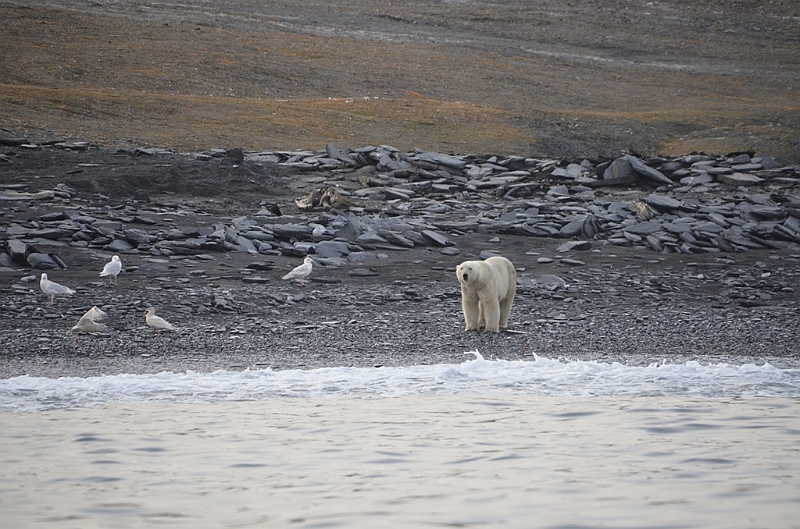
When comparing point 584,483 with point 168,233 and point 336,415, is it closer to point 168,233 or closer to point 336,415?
point 336,415

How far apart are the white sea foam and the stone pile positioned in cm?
630

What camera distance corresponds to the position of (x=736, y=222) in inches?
773

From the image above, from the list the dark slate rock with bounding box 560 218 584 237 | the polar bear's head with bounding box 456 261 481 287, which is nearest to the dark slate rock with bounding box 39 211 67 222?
the polar bear's head with bounding box 456 261 481 287

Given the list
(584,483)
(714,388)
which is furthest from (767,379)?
(584,483)

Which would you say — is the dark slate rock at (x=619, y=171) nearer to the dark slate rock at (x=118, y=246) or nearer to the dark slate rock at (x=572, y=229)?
the dark slate rock at (x=572, y=229)

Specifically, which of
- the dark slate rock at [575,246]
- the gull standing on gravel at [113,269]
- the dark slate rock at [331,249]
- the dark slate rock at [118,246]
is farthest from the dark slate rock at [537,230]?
the gull standing on gravel at [113,269]

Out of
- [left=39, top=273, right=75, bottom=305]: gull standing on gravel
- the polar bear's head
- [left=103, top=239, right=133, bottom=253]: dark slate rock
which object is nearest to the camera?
the polar bear's head

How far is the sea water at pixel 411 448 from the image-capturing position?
5641mm

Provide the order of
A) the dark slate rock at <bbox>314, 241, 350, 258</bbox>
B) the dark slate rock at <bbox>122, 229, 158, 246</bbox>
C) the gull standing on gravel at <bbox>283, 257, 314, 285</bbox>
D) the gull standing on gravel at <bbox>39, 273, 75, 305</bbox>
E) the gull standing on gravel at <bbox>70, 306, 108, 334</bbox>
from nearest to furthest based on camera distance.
→ 1. the gull standing on gravel at <bbox>70, 306, 108, 334</bbox>
2. the gull standing on gravel at <bbox>39, 273, 75, 305</bbox>
3. the gull standing on gravel at <bbox>283, 257, 314, 285</bbox>
4. the dark slate rock at <bbox>122, 229, 158, 246</bbox>
5. the dark slate rock at <bbox>314, 241, 350, 258</bbox>

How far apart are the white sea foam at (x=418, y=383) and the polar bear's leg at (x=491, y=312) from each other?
1690mm

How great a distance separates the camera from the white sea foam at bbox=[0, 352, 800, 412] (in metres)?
8.89

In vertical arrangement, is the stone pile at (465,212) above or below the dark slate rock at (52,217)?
below

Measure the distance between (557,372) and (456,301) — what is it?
4.48m

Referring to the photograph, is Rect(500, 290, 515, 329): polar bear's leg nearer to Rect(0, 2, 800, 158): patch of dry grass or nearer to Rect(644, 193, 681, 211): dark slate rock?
Rect(644, 193, 681, 211): dark slate rock
